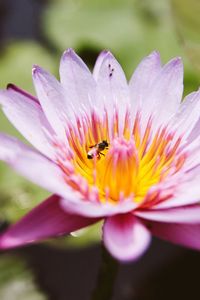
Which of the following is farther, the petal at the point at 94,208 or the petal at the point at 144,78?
the petal at the point at 144,78

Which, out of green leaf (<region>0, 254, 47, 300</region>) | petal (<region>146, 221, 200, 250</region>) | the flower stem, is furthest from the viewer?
green leaf (<region>0, 254, 47, 300</region>)

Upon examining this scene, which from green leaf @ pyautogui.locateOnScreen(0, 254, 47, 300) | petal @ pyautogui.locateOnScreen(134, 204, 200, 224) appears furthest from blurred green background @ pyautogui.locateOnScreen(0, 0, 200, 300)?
petal @ pyautogui.locateOnScreen(134, 204, 200, 224)

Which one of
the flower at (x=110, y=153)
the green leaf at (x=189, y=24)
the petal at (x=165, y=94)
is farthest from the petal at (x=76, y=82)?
the green leaf at (x=189, y=24)

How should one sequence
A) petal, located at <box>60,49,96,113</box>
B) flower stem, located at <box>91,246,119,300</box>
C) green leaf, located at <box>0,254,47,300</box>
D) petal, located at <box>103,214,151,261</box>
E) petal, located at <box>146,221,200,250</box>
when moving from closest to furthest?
petal, located at <box>103,214,151,261</box> → petal, located at <box>146,221,200,250</box> → flower stem, located at <box>91,246,119,300</box> → petal, located at <box>60,49,96,113</box> → green leaf, located at <box>0,254,47,300</box>

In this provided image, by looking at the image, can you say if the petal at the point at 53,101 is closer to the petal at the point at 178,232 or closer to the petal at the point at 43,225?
the petal at the point at 43,225

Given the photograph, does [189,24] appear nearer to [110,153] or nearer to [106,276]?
[110,153]

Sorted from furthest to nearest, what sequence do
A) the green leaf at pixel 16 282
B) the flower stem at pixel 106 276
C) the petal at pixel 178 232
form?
1. the green leaf at pixel 16 282
2. the flower stem at pixel 106 276
3. the petal at pixel 178 232

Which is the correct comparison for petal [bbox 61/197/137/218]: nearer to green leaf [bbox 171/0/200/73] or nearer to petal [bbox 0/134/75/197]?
petal [bbox 0/134/75/197]
